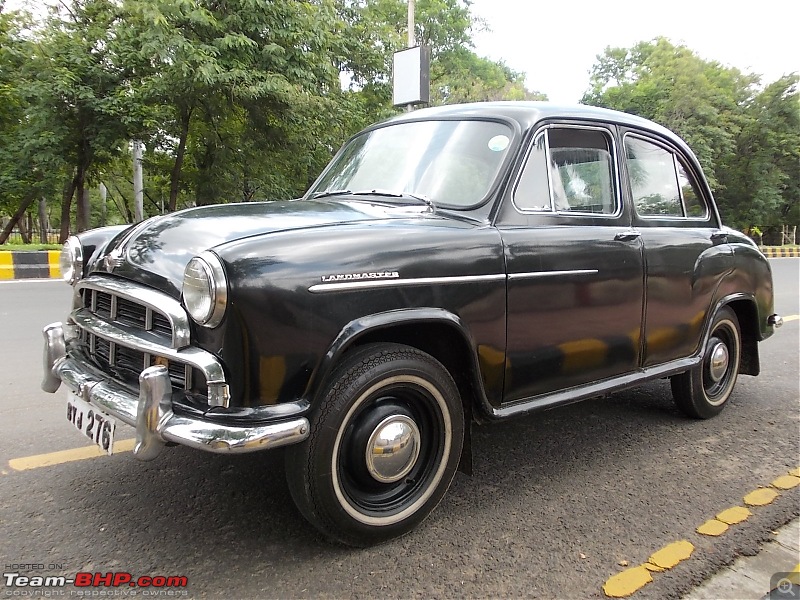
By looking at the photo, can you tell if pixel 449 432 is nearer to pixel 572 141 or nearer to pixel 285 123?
pixel 572 141

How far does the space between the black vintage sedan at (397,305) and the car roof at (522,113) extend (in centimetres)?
2

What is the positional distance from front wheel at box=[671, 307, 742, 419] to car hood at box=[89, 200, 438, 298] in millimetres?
2271

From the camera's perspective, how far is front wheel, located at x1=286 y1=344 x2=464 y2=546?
2244 millimetres

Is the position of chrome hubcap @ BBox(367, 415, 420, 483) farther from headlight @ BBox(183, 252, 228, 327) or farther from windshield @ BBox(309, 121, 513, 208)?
windshield @ BBox(309, 121, 513, 208)

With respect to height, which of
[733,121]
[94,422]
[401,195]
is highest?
[733,121]

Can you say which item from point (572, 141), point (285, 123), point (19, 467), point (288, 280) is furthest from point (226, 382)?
point (285, 123)

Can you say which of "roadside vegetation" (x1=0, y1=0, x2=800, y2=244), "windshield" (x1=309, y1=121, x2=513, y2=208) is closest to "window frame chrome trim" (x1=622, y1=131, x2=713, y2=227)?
"windshield" (x1=309, y1=121, x2=513, y2=208)

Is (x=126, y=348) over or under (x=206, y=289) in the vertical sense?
under

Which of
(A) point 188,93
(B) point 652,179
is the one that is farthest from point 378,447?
(A) point 188,93

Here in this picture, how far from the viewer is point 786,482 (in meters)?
3.15

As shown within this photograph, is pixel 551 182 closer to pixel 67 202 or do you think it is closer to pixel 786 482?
pixel 786 482

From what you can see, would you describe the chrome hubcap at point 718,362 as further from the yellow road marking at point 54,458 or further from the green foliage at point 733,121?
the green foliage at point 733,121

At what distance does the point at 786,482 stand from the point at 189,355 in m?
3.00

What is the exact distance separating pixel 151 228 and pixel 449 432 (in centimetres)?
158
